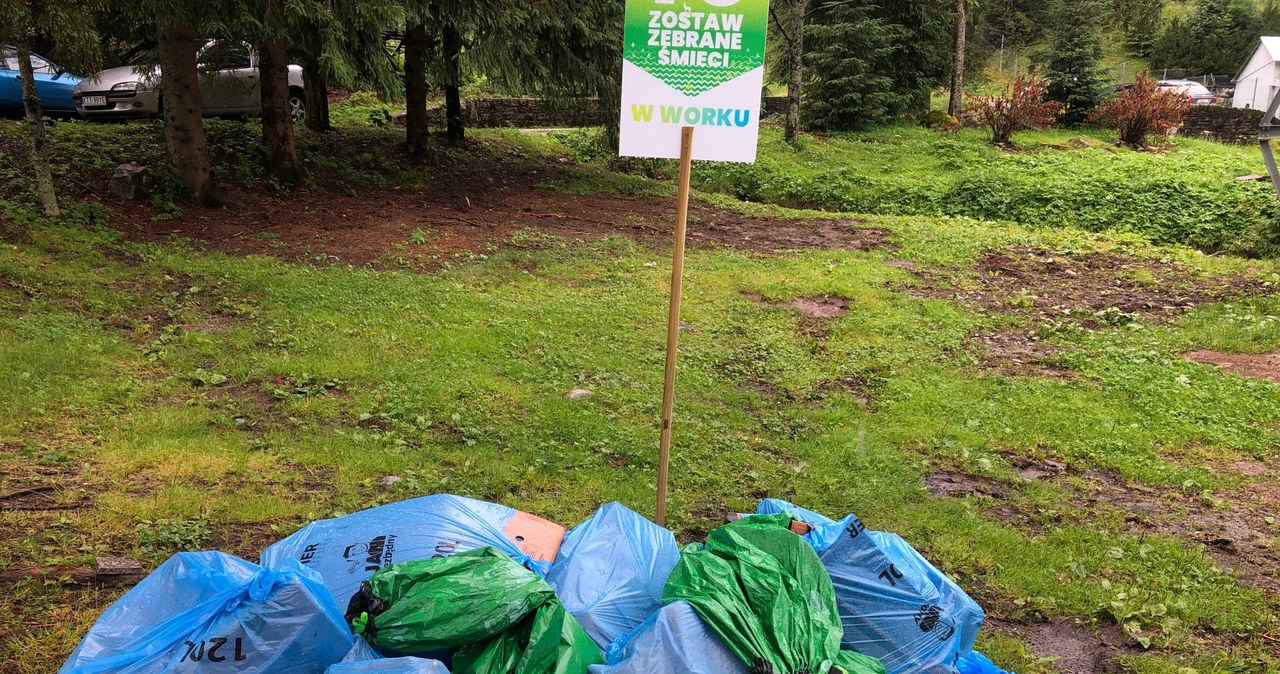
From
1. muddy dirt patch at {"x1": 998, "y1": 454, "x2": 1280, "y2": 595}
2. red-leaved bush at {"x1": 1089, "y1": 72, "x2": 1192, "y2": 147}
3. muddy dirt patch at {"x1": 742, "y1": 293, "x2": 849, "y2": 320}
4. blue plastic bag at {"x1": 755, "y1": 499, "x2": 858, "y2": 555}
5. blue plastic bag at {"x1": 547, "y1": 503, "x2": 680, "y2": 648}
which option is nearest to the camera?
blue plastic bag at {"x1": 547, "y1": 503, "x2": 680, "y2": 648}

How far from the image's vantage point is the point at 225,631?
2.09 meters

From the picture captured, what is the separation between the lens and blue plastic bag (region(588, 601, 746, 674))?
2.18m

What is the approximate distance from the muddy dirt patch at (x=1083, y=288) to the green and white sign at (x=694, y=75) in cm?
596

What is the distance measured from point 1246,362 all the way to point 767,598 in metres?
6.61

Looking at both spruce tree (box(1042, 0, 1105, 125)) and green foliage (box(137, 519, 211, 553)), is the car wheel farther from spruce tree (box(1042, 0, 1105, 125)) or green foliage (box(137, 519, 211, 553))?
spruce tree (box(1042, 0, 1105, 125))

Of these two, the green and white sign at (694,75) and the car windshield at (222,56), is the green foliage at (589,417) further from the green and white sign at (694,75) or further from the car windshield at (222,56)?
the car windshield at (222,56)

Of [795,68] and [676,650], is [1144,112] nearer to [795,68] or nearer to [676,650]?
[795,68]

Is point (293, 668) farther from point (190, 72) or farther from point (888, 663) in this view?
point (190, 72)

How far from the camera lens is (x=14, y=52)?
24.7ft

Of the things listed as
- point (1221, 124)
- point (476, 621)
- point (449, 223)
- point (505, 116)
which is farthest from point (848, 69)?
point (476, 621)

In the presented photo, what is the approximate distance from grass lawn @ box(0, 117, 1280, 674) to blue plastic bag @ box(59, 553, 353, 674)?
946 mm

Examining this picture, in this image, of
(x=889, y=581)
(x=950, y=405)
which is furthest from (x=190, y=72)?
(x=889, y=581)

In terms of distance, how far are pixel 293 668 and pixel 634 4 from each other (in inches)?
104

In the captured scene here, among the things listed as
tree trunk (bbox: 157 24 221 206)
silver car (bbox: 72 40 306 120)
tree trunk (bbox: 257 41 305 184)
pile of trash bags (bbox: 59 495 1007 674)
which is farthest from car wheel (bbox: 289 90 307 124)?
pile of trash bags (bbox: 59 495 1007 674)
